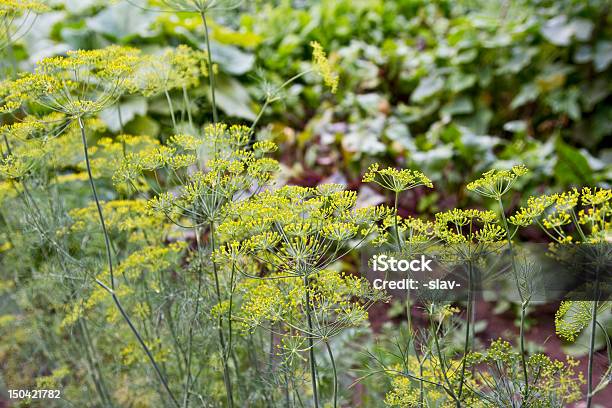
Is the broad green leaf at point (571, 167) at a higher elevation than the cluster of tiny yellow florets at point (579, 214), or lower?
lower

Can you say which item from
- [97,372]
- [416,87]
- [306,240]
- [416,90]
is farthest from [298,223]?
[416,87]

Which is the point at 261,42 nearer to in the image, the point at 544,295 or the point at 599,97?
the point at 599,97

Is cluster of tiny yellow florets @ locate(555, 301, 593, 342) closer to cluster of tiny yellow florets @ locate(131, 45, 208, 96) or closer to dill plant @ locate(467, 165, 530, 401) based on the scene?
dill plant @ locate(467, 165, 530, 401)

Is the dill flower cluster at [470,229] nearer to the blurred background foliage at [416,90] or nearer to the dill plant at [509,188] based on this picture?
the dill plant at [509,188]

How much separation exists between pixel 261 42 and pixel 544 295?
3633 mm

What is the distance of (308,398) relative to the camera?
5.99 ft

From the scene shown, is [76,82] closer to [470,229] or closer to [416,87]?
[470,229]

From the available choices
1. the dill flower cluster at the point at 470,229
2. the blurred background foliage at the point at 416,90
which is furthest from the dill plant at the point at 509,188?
the blurred background foliage at the point at 416,90

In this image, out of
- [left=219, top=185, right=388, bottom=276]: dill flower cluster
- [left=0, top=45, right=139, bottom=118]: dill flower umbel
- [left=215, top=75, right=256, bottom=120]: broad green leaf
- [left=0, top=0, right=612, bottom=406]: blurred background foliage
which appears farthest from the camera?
[left=215, top=75, right=256, bottom=120]: broad green leaf

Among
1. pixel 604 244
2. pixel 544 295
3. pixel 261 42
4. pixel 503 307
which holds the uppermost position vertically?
pixel 261 42

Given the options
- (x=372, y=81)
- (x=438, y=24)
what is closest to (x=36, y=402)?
(x=372, y=81)

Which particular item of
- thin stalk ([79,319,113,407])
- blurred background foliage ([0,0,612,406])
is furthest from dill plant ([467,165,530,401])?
blurred background foliage ([0,0,612,406])

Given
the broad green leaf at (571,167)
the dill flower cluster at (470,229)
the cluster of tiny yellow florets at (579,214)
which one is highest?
the cluster of tiny yellow florets at (579,214)

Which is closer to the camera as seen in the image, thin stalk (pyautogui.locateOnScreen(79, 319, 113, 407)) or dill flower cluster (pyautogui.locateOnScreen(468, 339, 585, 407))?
dill flower cluster (pyautogui.locateOnScreen(468, 339, 585, 407))
